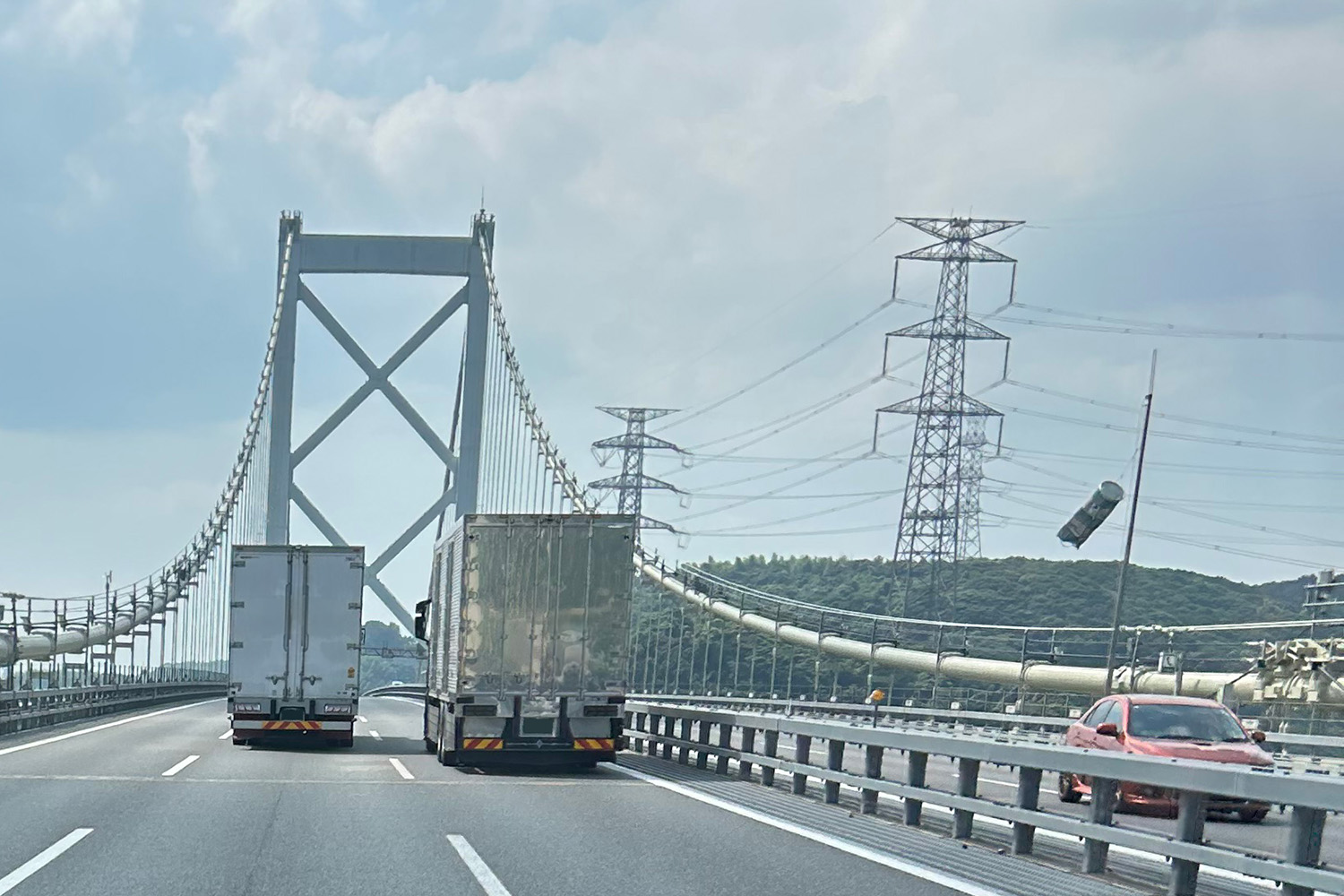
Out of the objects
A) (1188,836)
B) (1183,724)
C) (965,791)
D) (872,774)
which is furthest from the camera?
(1183,724)

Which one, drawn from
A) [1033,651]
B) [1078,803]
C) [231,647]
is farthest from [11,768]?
[1033,651]

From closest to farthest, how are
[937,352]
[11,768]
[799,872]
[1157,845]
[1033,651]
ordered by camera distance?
[1157,845], [799,872], [11,768], [1033,651], [937,352]

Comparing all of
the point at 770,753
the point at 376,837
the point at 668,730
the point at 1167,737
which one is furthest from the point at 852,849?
the point at 668,730

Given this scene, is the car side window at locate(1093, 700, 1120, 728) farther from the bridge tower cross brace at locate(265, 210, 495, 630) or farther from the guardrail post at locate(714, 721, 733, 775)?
the bridge tower cross brace at locate(265, 210, 495, 630)

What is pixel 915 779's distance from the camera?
15195 mm

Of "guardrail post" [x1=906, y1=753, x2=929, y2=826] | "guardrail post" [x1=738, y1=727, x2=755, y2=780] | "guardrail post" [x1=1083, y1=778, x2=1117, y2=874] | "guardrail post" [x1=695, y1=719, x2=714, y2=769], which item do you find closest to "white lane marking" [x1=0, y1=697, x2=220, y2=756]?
"guardrail post" [x1=695, y1=719, x2=714, y2=769]

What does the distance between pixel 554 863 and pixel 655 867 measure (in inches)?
27.9

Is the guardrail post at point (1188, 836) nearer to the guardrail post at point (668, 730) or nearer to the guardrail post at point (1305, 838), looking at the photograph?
the guardrail post at point (1305, 838)

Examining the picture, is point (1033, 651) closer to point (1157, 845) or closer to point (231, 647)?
point (231, 647)

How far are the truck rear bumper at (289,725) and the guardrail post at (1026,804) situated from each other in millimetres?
16712

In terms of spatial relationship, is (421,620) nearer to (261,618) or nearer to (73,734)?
(261,618)

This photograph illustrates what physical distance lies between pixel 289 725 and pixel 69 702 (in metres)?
11.4

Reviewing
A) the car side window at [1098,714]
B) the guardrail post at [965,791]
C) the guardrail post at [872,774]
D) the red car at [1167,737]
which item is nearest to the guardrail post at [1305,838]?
the guardrail post at [965,791]

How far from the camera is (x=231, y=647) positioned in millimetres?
28234
